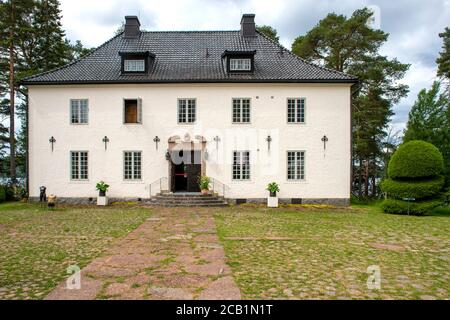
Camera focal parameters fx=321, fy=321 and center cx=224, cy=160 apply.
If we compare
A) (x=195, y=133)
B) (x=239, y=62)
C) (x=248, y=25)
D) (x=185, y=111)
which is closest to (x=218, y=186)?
(x=195, y=133)

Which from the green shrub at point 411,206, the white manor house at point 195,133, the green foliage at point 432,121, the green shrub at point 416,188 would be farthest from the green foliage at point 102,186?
the green foliage at point 432,121

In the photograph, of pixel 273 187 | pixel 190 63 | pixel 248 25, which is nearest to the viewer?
pixel 273 187

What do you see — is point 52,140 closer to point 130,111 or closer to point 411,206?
point 130,111

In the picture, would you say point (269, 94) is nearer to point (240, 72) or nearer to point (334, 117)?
point (240, 72)

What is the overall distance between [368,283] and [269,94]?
1454 centimetres

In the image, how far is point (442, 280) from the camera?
512 cm

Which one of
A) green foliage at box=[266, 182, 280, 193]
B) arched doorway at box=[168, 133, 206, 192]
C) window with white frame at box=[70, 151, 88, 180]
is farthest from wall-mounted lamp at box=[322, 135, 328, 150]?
window with white frame at box=[70, 151, 88, 180]

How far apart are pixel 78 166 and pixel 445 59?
94.2ft

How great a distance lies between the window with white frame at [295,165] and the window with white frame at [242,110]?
124 inches

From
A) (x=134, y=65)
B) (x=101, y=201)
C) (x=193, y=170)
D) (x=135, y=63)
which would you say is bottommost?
(x=101, y=201)

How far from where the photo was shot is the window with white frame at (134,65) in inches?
740

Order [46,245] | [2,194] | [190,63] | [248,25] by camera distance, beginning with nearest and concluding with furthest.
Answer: [46,245], [2,194], [190,63], [248,25]

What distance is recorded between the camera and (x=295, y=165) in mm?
18219

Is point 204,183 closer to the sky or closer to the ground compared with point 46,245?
closer to the sky
